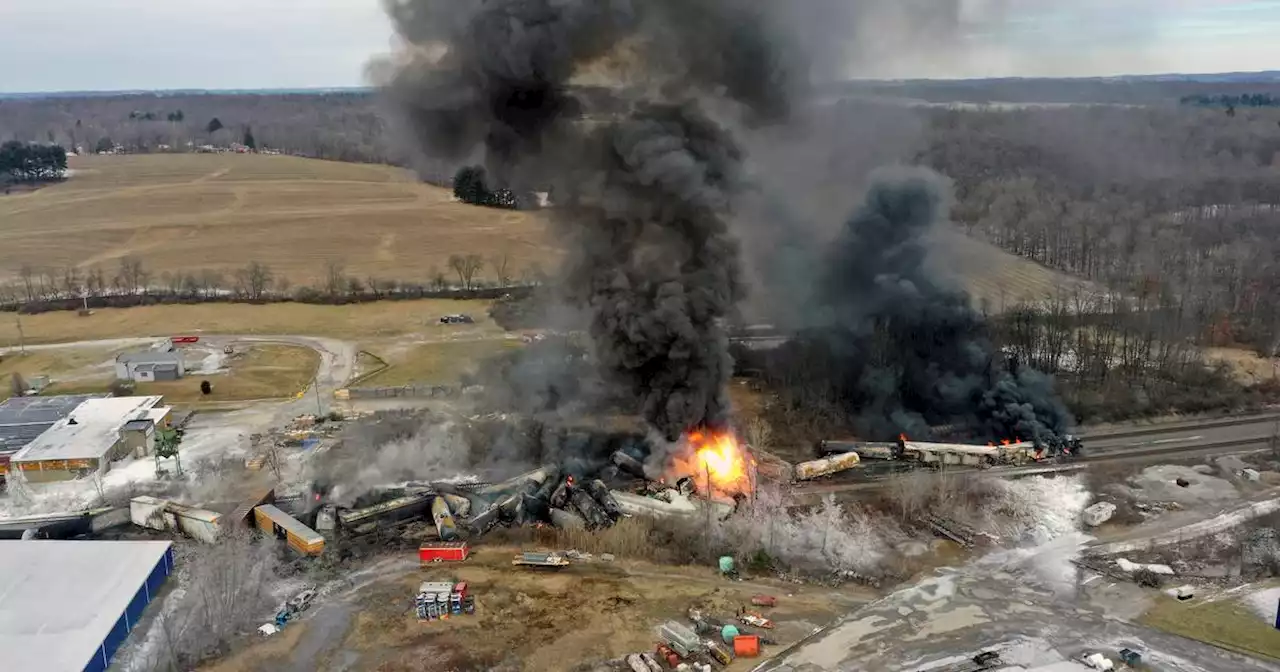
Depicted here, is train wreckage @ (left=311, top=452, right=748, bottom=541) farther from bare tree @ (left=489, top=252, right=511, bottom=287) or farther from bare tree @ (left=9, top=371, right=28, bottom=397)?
bare tree @ (left=489, top=252, right=511, bottom=287)

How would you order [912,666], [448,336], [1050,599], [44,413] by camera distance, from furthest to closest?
[448,336]
[44,413]
[1050,599]
[912,666]

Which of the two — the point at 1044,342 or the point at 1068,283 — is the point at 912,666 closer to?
the point at 1044,342

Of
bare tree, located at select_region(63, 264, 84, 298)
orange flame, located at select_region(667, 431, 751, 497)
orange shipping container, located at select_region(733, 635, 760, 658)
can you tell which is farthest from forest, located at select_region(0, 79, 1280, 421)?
orange shipping container, located at select_region(733, 635, 760, 658)

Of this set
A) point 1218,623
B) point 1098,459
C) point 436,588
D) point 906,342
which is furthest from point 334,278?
point 1218,623

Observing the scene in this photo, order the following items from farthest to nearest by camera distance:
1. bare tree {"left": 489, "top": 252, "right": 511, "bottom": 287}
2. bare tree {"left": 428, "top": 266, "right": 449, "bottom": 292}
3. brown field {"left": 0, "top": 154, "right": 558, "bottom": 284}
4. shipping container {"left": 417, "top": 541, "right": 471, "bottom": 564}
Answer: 1. brown field {"left": 0, "top": 154, "right": 558, "bottom": 284}
2. bare tree {"left": 489, "top": 252, "right": 511, "bottom": 287}
3. bare tree {"left": 428, "top": 266, "right": 449, "bottom": 292}
4. shipping container {"left": 417, "top": 541, "right": 471, "bottom": 564}

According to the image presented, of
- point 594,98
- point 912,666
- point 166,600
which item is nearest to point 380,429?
point 166,600

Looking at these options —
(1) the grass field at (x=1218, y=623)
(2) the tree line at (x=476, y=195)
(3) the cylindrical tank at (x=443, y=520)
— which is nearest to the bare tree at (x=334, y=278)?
(2) the tree line at (x=476, y=195)

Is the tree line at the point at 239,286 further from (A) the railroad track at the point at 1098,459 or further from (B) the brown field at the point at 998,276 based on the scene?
(A) the railroad track at the point at 1098,459
